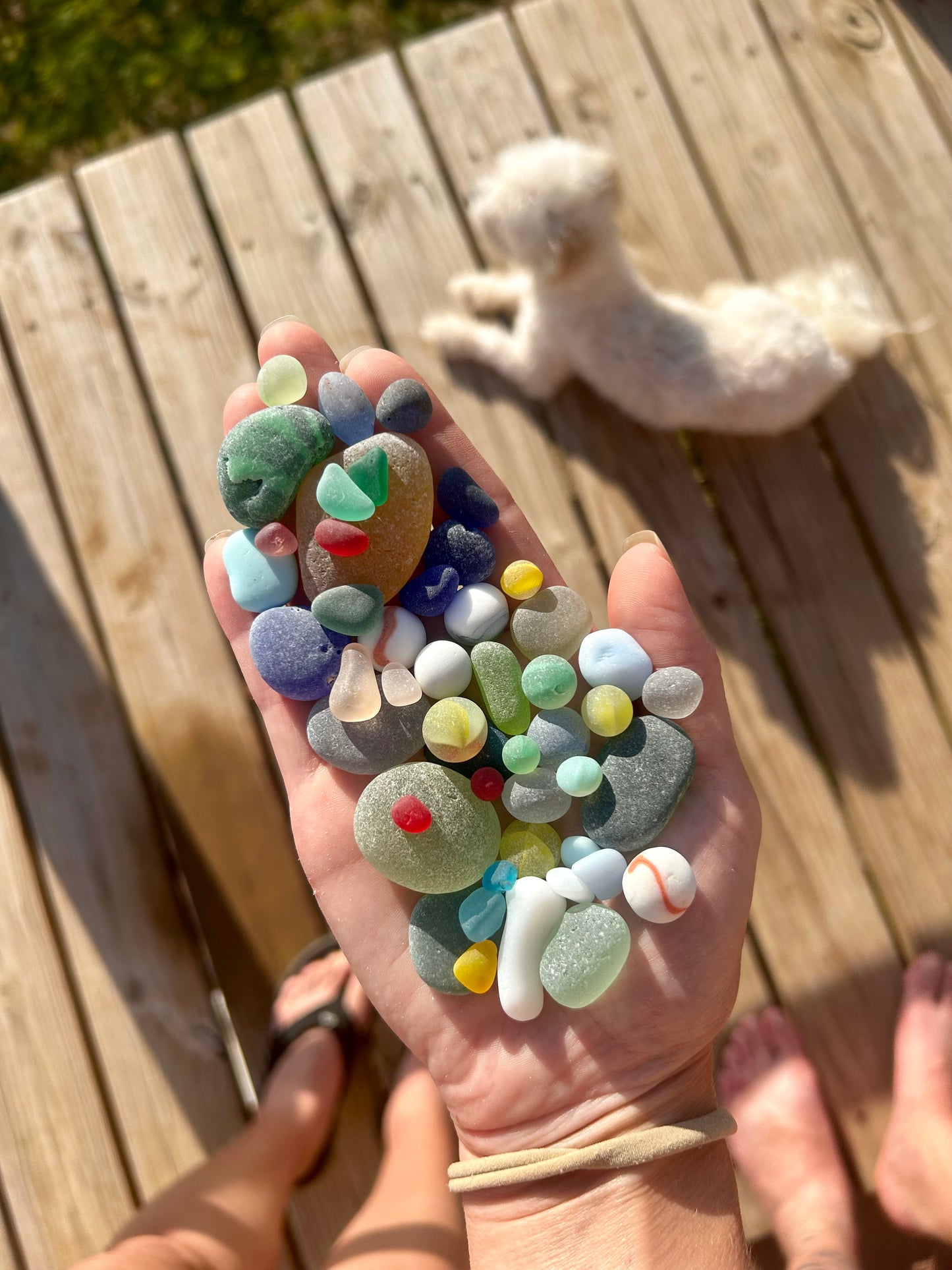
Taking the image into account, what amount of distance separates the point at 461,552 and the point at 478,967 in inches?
19.6

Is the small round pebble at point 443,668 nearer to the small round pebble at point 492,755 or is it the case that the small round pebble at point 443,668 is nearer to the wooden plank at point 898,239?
the small round pebble at point 492,755

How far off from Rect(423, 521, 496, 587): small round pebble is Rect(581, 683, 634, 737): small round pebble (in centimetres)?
22

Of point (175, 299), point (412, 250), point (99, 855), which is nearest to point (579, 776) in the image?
Answer: point (99, 855)

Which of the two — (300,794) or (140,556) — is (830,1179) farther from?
(140,556)

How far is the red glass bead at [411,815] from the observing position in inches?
38.2

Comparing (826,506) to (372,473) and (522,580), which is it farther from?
(372,473)

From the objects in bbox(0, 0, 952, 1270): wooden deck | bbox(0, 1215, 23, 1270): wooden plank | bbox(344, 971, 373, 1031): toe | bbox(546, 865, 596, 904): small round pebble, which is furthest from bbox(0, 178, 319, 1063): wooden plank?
A: bbox(546, 865, 596, 904): small round pebble

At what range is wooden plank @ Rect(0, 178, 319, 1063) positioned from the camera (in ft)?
5.09

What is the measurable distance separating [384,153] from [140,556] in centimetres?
94

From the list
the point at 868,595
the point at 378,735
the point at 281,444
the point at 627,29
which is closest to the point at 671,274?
the point at 627,29

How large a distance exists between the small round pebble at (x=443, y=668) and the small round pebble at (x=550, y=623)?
0.08m

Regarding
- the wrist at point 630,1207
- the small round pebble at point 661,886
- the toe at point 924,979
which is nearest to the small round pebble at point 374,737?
the small round pebble at point 661,886

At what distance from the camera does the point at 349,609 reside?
104 cm

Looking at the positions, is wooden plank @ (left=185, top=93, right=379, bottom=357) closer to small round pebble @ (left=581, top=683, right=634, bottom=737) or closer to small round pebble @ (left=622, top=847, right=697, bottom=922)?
small round pebble @ (left=581, top=683, right=634, bottom=737)
